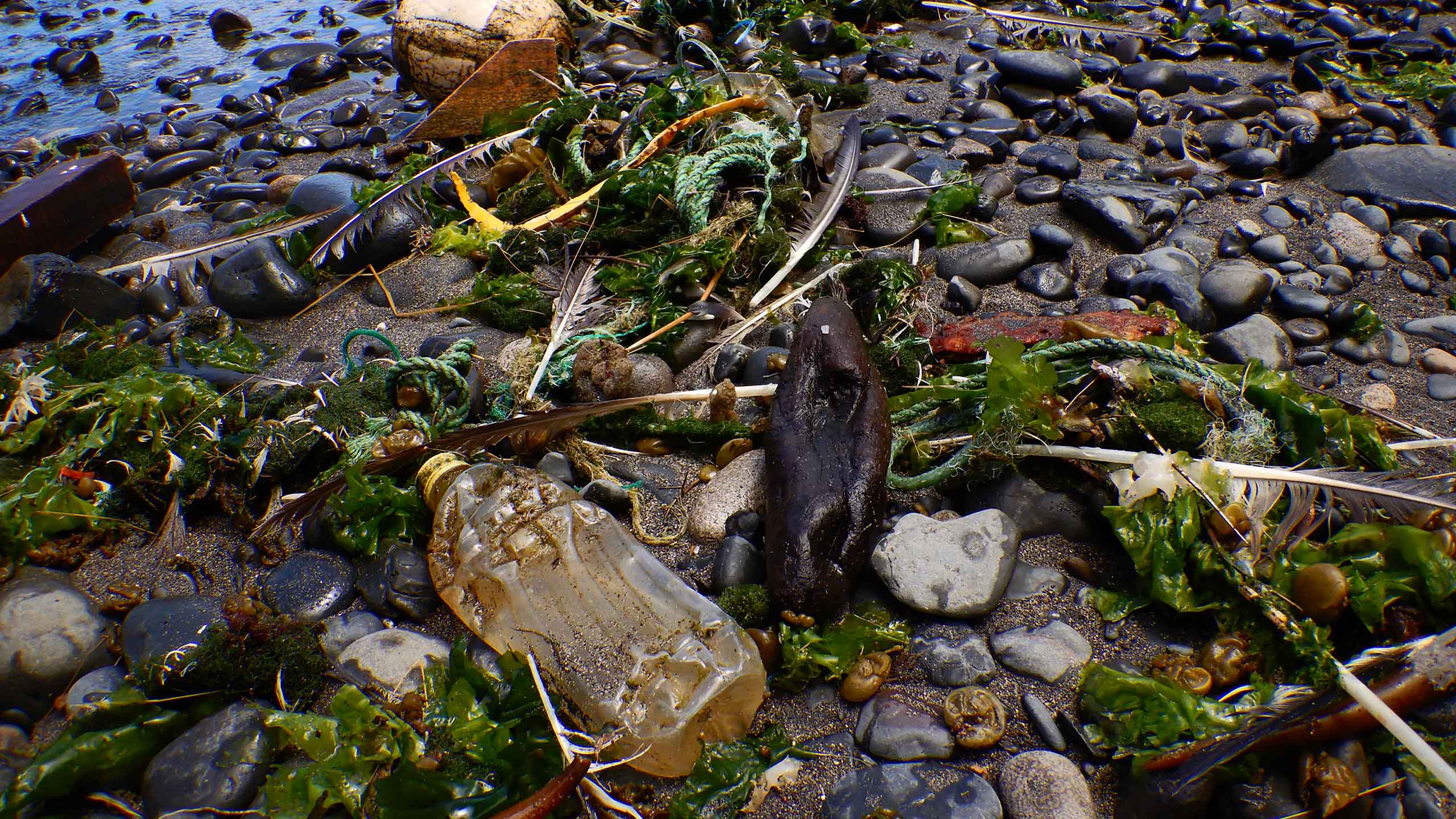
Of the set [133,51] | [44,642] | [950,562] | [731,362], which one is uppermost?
[950,562]

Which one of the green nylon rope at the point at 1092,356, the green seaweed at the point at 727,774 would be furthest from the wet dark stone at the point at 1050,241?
the green seaweed at the point at 727,774

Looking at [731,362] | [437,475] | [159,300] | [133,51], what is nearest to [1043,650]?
[731,362]

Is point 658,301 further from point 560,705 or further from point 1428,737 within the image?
point 1428,737

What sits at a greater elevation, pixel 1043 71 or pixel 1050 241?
pixel 1043 71

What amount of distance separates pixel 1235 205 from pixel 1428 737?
3.58 m

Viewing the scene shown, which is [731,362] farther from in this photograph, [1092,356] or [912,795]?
[912,795]

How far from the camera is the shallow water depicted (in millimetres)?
7926

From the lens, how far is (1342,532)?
2385 mm

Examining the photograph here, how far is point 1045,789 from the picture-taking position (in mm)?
2033

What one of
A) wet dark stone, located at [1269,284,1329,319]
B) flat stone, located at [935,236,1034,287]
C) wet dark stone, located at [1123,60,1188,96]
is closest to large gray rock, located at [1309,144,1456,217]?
wet dark stone, located at [1269,284,1329,319]

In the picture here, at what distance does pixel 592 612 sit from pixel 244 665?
108 cm

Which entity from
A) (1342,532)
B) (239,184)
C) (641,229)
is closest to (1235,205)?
(1342,532)

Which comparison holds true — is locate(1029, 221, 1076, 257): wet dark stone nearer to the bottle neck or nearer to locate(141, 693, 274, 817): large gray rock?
A: the bottle neck

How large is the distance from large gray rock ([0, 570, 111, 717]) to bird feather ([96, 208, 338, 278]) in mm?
2451
